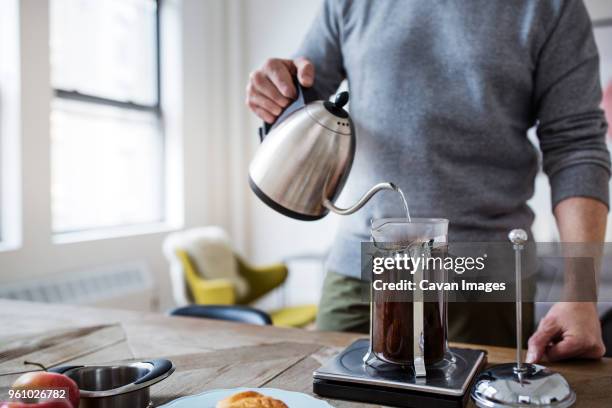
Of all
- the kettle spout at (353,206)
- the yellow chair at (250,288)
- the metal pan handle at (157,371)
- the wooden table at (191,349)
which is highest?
the kettle spout at (353,206)

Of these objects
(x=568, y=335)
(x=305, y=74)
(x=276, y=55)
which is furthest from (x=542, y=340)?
(x=276, y=55)

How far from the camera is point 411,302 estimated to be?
0.72m

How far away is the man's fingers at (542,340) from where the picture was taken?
2.87 feet

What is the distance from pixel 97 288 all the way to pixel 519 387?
8.81 feet

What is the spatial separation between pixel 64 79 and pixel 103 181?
63 centimetres

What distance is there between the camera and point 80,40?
3.12 m

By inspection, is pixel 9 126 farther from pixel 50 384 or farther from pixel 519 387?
pixel 519 387

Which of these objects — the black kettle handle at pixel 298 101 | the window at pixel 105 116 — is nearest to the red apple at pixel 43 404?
the black kettle handle at pixel 298 101

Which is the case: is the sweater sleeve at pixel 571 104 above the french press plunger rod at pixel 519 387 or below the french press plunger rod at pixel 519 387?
above

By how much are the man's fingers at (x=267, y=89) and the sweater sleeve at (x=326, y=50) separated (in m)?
0.31

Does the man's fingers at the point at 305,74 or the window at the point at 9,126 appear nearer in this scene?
the man's fingers at the point at 305,74

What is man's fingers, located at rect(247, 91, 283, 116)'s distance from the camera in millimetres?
971

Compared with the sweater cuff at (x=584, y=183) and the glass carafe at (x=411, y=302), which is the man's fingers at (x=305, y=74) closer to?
the glass carafe at (x=411, y=302)

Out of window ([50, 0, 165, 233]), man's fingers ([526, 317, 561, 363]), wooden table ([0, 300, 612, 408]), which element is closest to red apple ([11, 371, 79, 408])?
wooden table ([0, 300, 612, 408])
